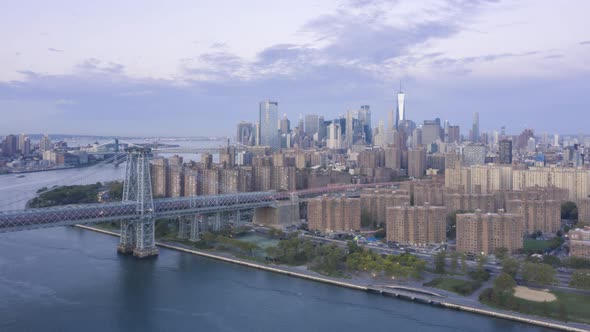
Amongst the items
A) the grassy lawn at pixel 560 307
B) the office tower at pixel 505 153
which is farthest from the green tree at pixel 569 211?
the office tower at pixel 505 153

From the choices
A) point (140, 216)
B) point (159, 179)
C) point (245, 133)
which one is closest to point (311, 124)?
point (245, 133)

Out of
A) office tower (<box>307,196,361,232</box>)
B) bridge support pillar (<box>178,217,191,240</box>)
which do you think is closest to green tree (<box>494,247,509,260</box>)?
office tower (<box>307,196,361,232</box>)

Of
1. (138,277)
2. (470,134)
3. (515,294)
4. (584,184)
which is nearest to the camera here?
(515,294)

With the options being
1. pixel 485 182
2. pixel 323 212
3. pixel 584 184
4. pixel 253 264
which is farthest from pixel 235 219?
pixel 584 184

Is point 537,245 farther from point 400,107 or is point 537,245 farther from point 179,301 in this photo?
point 400,107

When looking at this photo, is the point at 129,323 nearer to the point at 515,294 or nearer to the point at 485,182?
the point at 515,294

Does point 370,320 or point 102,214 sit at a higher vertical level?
point 102,214
